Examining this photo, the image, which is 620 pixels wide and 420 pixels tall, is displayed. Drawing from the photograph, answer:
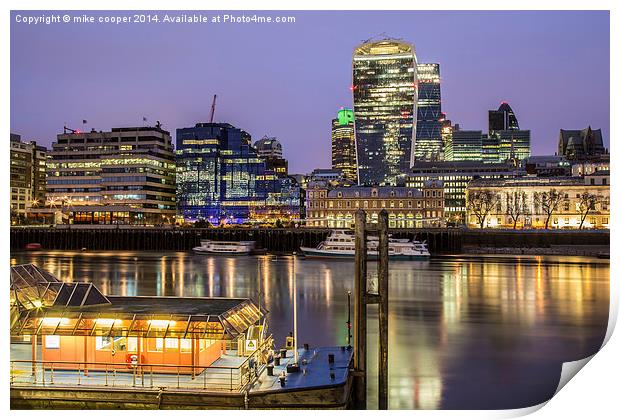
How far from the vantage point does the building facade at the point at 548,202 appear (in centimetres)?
7738

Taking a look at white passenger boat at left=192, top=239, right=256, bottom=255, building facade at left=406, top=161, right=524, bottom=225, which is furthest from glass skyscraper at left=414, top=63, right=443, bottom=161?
white passenger boat at left=192, top=239, right=256, bottom=255

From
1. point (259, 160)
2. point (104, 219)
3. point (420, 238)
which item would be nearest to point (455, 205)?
point (259, 160)

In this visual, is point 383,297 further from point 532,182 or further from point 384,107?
point 384,107

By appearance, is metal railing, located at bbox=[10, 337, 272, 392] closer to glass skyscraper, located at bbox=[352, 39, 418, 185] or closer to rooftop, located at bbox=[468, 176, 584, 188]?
rooftop, located at bbox=[468, 176, 584, 188]

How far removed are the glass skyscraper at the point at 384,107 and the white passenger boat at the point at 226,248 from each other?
87.5 m

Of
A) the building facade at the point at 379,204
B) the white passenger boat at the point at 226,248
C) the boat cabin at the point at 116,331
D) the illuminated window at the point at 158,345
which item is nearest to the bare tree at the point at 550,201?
the building facade at the point at 379,204

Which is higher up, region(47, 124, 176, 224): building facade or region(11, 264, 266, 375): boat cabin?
region(47, 124, 176, 224): building facade

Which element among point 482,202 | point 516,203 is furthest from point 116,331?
point 516,203

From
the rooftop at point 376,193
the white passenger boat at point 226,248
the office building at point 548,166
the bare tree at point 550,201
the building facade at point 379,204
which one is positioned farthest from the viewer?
the office building at point 548,166

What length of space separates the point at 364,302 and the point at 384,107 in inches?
5452

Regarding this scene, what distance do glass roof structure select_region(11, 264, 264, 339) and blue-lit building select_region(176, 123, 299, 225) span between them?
4074 inches

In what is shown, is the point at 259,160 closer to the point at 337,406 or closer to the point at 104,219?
the point at 104,219

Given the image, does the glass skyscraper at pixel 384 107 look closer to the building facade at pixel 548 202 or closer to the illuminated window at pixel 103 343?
the building facade at pixel 548 202

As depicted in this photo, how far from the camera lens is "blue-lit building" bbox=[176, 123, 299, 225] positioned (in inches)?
4690
